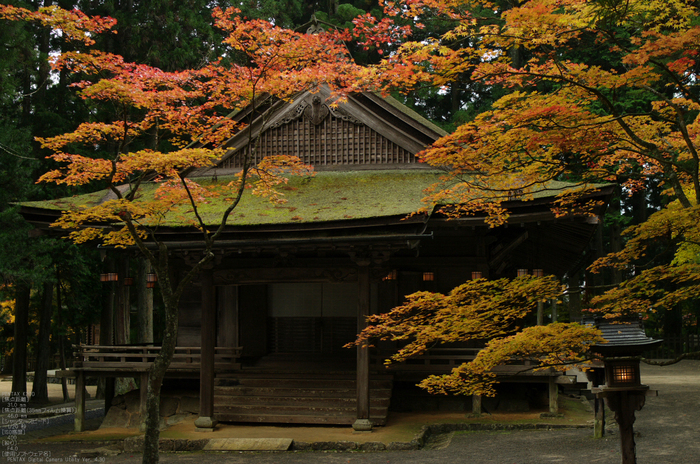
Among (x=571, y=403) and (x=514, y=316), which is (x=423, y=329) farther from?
(x=571, y=403)

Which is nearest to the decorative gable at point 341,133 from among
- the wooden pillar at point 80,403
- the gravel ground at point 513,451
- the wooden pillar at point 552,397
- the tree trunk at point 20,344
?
the wooden pillar at point 552,397

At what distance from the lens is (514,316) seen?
8.38 meters

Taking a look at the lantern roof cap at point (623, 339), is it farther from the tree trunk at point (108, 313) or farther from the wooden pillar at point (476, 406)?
the tree trunk at point (108, 313)

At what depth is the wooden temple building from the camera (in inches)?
483

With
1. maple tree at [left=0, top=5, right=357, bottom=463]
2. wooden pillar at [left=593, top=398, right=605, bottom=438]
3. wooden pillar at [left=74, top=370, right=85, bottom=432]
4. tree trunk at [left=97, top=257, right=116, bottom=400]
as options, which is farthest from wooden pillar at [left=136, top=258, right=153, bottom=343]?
wooden pillar at [left=593, top=398, right=605, bottom=438]

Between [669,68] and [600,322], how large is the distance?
3650 mm

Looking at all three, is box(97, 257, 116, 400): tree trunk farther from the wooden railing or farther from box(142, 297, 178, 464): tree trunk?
box(142, 297, 178, 464): tree trunk

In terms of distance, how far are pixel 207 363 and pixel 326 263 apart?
10.7 feet

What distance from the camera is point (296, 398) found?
13.3 metres

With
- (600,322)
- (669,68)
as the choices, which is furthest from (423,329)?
(669,68)

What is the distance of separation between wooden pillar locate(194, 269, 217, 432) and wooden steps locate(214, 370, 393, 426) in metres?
0.51


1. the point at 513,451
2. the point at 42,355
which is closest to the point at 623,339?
the point at 513,451

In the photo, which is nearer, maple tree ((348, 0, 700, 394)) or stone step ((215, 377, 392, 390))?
maple tree ((348, 0, 700, 394))

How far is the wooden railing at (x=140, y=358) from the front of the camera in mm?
14008
